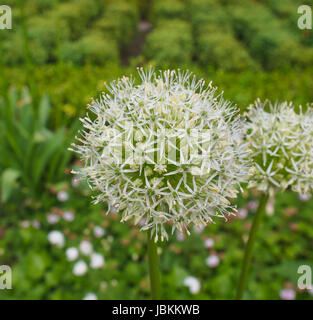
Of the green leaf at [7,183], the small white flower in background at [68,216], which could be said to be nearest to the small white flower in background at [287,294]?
the small white flower in background at [68,216]

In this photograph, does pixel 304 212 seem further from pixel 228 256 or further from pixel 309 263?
pixel 228 256

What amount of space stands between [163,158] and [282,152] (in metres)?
0.52

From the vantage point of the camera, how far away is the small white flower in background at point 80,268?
244 centimetres

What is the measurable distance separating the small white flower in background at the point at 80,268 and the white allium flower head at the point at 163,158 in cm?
153

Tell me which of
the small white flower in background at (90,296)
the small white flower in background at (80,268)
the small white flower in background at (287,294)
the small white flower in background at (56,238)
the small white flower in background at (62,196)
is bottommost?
the small white flower in background at (287,294)

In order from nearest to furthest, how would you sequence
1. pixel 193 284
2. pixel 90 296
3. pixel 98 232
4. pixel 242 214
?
pixel 90 296 < pixel 193 284 < pixel 98 232 < pixel 242 214

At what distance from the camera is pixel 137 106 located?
41.6 inches

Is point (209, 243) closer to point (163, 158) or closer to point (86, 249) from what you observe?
point (86, 249)

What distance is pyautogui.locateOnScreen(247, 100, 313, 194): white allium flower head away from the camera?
123 centimetres

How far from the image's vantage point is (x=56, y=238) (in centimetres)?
263

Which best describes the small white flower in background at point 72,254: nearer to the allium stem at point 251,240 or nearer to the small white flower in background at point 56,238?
the small white flower in background at point 56,238

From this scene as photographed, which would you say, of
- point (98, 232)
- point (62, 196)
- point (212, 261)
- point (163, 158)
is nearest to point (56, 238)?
point (98, 232)

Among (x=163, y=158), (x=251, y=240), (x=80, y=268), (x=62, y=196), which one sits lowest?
(x=80, y=268)

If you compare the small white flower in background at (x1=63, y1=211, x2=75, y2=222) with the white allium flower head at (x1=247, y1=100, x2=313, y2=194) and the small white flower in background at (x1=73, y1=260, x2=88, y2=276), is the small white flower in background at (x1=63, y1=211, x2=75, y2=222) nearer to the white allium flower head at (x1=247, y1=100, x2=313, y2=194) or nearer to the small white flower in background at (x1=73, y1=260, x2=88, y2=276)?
the small white flower in background at (x1=73, y1=260, x2=88, y2=276)
